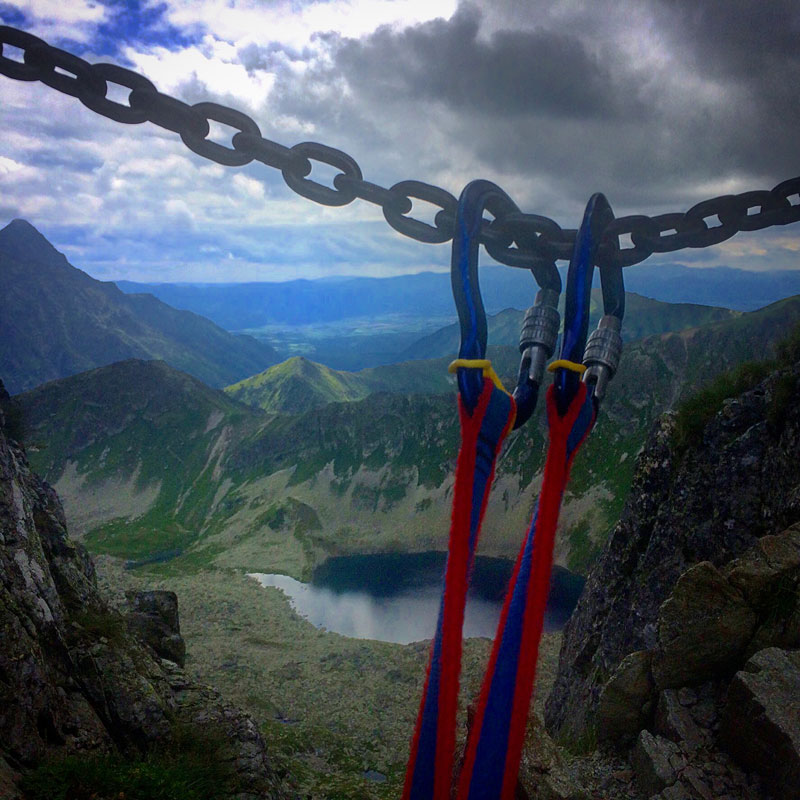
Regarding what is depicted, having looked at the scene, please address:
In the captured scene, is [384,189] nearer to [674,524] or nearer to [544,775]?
[544,775]

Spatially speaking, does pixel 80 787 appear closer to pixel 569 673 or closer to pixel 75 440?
pixel 569 673

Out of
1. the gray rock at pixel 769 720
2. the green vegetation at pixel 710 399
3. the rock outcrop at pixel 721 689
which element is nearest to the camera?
the gray rock at pixel 769 720

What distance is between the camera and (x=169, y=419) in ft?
379

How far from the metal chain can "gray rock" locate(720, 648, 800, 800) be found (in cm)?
394

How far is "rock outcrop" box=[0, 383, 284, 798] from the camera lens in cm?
641

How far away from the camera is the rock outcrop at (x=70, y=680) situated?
6.41m

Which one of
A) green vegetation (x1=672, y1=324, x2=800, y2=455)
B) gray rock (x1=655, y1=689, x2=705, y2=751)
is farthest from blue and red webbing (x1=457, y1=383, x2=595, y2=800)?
green vegetation (x1=672, y1=324, x2=800, y2=455)

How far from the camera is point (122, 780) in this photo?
5.71 meters

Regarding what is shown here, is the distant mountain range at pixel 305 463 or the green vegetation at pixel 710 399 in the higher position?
the green vegetation at pixel 710 399

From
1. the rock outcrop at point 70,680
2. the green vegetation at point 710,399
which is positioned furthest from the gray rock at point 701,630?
the green vegetation at point 710,399

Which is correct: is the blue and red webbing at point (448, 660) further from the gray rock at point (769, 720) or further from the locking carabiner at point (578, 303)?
the gray rock at point (769, 720)

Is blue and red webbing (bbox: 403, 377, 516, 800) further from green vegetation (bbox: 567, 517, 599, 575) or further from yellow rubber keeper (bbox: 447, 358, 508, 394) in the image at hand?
green vegetation (bbox: 567, 517, 599, 575)

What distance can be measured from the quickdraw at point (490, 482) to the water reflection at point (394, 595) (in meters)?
49.2

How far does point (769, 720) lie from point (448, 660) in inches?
150
